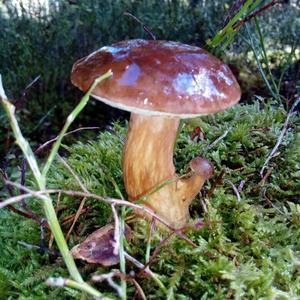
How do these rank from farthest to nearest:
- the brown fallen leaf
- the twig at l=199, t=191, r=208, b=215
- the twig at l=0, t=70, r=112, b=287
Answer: the twig at l=199, t=191, r=208, b=215, the brown fallen leaf, the twig at l=0, t=70, r=112, b=287

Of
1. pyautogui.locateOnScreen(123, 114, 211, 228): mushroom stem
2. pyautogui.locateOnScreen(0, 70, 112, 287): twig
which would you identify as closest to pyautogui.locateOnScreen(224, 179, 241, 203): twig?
pyautogui.locateOnScreen(123, 114, 211, 228): mushroom stem

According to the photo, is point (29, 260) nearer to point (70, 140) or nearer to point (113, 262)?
point (113, 262)

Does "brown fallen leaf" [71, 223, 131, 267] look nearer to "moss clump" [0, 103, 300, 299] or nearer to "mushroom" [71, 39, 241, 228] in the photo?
"moss clump" [0, 103, 300, 299]

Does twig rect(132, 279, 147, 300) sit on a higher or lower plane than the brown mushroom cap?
lower

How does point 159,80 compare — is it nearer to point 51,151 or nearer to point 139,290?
point 51,151

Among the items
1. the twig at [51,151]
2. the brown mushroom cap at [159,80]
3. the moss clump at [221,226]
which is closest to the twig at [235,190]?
the moss clump at [221,226]

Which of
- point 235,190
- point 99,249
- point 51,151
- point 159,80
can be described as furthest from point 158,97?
point 235,190

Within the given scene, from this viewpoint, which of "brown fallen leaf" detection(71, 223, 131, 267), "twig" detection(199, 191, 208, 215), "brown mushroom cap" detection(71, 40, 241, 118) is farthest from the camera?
"twig" detection(199, 191, 208, 215)
